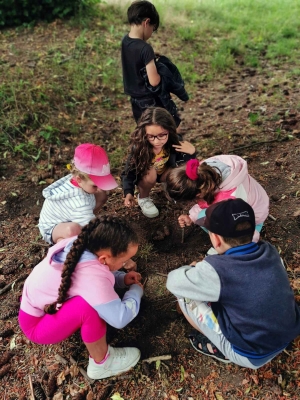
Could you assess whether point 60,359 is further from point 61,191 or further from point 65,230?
point 61,191

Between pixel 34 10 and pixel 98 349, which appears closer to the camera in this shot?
pixel 98 349

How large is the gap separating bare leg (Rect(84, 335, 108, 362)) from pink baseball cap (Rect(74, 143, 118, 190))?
118 cm

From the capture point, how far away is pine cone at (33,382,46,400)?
7.68 ft

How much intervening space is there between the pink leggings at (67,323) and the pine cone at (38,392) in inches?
15.9

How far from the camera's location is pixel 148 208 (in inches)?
144

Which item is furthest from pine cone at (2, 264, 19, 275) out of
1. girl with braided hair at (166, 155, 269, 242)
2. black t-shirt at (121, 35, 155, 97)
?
black t-shirt at (121, 35, 155, 97)

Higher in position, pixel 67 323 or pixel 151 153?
pixel 151 153

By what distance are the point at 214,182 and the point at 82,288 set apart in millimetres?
1304

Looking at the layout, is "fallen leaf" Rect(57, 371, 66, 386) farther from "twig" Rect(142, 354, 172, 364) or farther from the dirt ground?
"twig" Rect(142, 354, 172, 364)

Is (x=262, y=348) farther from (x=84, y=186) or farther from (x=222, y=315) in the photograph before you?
(x=84, y=186)

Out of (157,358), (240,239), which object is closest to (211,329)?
(157,358)

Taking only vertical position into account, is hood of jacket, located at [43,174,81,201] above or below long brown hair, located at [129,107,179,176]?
below

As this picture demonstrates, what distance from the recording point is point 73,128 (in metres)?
5.18

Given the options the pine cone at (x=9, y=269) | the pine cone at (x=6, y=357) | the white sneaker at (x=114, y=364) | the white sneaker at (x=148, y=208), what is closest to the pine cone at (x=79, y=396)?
the white sneaker at (x=114, y=364)
